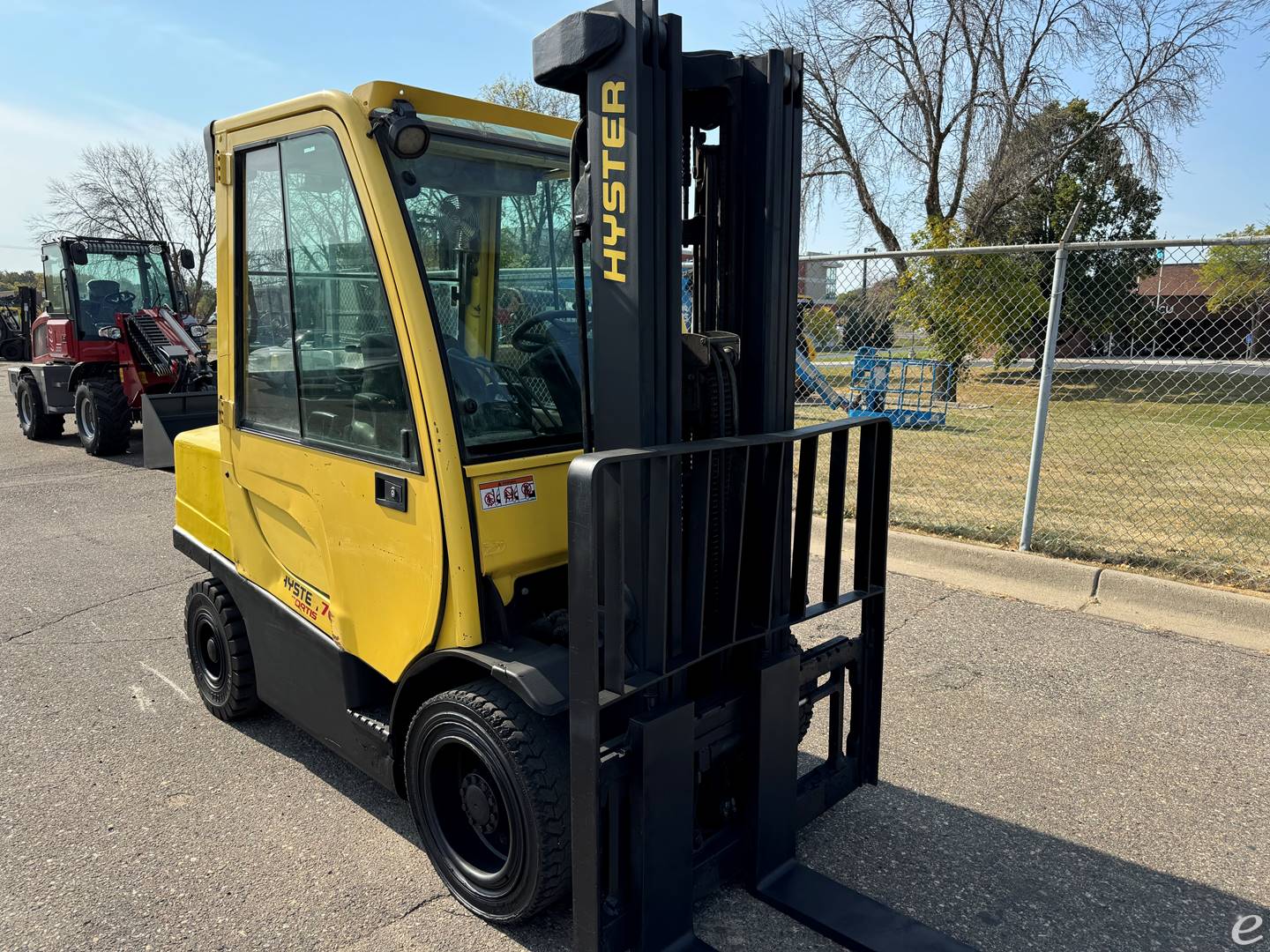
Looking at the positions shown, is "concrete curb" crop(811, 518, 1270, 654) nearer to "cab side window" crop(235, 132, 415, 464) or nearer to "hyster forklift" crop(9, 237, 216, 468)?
"cab side window" crop(235, 132, 415, 464)

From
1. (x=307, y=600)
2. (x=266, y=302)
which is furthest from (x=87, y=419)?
(x=307, y=600)

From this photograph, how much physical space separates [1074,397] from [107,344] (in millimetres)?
12922

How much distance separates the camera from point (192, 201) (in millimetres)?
40500

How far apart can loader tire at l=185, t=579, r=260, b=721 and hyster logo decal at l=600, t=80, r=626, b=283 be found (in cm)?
238

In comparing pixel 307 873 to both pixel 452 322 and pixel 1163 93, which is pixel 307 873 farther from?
pixel 1163 93

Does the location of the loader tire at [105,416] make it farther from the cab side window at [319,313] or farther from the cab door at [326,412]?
the cab side window at [319,313]

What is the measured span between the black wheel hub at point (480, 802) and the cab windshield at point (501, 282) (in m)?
0.95

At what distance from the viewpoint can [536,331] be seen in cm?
286

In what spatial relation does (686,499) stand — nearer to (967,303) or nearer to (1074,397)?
(1074,397)

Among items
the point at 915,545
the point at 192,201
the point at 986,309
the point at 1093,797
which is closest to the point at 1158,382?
the point at 915,545

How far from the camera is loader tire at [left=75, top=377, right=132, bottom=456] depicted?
11.8 metres

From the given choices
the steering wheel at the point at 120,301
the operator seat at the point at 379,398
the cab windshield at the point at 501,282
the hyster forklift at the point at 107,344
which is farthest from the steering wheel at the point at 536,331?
the steering wheel at the point at 120,301

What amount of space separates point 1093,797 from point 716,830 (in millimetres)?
1555

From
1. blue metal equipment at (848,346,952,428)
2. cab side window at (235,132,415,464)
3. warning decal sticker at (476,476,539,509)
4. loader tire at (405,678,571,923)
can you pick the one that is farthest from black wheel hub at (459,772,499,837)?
blue metal equipment at (848,346,952,428)
